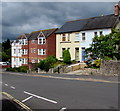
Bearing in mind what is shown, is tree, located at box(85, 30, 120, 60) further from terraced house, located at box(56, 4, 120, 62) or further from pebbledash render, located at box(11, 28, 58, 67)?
pebbledash render, located at box(11, 28, 58, 67)

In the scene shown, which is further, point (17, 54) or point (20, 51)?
point (17, 54)

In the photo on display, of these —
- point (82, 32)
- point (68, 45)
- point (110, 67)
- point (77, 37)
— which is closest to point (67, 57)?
point (68, 45)

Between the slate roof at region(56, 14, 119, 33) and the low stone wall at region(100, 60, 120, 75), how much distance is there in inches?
379

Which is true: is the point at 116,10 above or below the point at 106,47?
above

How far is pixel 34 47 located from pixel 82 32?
15108 mm

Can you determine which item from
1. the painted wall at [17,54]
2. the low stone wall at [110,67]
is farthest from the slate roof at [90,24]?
the painted wall at [17,54]

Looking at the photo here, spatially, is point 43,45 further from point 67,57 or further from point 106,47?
point 106,47

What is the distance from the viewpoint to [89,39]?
27.1 metres

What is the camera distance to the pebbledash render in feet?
116

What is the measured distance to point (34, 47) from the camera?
38688 millimetres

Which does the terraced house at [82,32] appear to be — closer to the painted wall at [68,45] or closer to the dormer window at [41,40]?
the painted wall at [68,45]

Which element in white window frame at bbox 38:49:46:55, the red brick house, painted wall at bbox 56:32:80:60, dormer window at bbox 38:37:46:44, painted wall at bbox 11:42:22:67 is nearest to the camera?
painted wall at bbox 56:32:80:60

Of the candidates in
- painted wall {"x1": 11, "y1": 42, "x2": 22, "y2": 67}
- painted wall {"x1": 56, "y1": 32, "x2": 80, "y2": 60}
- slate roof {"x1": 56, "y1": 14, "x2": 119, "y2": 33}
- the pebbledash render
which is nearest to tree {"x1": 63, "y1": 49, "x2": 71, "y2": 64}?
painted wall {"x1": 56, "y1": 32, "x2": 80, "y2": 60}

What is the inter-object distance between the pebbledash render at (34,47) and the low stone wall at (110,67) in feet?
61.9
